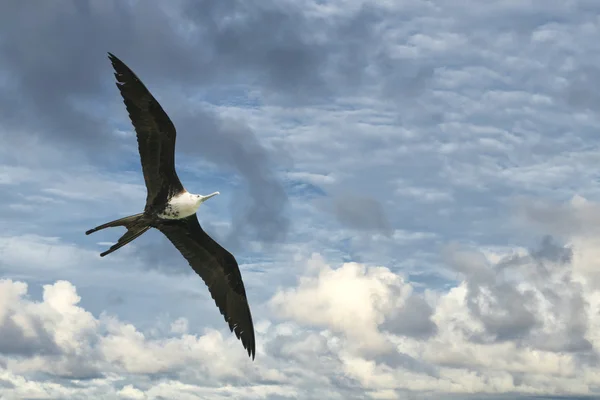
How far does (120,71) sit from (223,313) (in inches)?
425

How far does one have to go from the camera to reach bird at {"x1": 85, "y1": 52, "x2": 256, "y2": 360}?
2675 centimetres

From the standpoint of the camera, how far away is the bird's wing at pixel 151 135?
26.4 meters

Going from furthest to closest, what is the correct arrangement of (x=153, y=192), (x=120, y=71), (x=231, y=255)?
Answer: (x=231, y=255) < (x=153, y=192) < (x=120, y=71)

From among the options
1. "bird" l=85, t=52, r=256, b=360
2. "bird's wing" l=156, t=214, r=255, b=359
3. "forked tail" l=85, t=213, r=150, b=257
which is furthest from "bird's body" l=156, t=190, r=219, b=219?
"bird's wing" l=156, t=214, r=255, b=359

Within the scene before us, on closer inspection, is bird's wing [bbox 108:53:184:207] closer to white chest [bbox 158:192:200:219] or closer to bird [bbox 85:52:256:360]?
bird [bbox 85:52:256:360]

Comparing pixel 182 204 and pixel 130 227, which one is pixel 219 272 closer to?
pixel 182 204

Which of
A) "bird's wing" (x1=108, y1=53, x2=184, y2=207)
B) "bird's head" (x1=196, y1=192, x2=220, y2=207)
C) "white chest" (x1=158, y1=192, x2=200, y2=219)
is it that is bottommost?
"white chest" (x1=158, y1=192, x2=200, y2=219)

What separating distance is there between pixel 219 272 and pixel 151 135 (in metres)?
7.04

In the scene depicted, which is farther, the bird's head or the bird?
the bird's head

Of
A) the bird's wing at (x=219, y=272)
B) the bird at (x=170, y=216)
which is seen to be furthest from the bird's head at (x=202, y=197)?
the bird's wing at (x=219, y=272)

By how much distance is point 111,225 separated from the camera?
27438mm

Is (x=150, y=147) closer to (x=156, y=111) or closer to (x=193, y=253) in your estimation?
(x=156, y=111)

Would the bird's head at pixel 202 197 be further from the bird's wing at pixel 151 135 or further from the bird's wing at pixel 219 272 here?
the bird's wing at pixel 219 272

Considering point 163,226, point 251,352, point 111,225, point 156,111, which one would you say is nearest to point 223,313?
point 251,352
